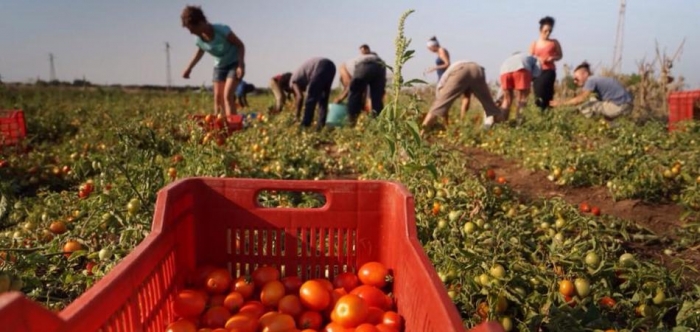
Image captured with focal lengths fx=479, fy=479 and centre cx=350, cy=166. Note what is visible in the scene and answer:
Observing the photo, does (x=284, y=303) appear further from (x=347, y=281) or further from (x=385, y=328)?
(x=385, y=328)

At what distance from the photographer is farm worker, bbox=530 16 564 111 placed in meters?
7.59

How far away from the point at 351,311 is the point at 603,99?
6945 mm

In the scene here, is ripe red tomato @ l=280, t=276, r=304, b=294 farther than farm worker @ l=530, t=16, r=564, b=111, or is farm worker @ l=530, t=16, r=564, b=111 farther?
farm worker @ l=530, t=16, r=564, b=111

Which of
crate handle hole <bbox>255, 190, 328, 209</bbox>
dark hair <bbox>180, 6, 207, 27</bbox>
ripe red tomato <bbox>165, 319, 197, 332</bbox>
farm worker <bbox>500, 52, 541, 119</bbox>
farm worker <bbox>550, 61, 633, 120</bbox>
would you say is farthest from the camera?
farm worker <bbox>500, 52, 541, 119</bbox>

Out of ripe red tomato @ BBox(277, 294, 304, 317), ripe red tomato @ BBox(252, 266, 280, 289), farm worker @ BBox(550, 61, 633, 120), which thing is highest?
farm worker @ BBox(550, 61, 633, 120)

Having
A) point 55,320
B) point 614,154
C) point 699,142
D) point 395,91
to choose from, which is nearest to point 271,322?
point 55,320

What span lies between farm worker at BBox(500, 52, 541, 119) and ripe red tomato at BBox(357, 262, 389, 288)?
5821mm

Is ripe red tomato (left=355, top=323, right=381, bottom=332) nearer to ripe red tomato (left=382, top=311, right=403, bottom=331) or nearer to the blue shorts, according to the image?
ripe red tomato (left=382, top=311, right=403, bottom=331)

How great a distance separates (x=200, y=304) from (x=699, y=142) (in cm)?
490

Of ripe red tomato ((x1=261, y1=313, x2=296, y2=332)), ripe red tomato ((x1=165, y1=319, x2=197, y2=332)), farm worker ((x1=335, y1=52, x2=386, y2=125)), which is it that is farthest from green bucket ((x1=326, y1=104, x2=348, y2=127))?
ripe red tomato ((x1=165, y1=319, x2=197, y2=332))

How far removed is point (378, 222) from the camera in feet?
6.53

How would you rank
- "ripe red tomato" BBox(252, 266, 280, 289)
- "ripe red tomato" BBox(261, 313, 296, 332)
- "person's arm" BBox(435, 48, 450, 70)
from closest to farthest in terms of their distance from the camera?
"ripe red tomato" BBox(261, 313, 296, 332)
"ripe red tomato" BBox(252, 266, 280, 289)
"person's arm" BBox(435, 48, 450, 70)

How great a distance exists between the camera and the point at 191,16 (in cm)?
552

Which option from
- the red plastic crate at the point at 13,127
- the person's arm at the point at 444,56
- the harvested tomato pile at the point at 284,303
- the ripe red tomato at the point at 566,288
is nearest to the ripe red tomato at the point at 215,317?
the harvested tomato pile at the point at 284,303
